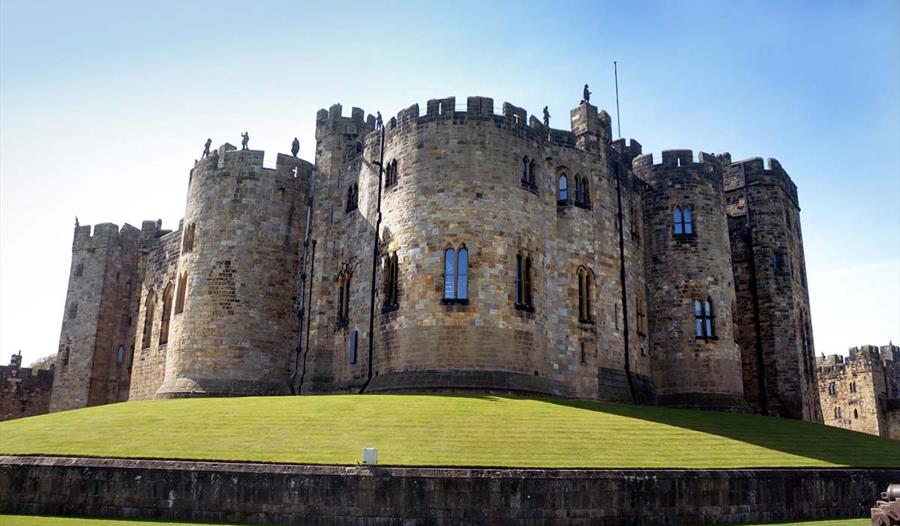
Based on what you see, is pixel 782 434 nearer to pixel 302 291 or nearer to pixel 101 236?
pixel 302 291

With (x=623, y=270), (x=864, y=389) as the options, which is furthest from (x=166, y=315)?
(x=864, y=389)

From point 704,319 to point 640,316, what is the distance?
10.3 ft

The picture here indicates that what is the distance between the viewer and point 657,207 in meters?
37.2

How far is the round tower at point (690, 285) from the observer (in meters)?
34.4

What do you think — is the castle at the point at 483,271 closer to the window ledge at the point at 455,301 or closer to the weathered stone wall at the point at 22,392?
→ the window ledge at the point at 455,301

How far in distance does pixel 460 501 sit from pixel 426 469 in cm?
100

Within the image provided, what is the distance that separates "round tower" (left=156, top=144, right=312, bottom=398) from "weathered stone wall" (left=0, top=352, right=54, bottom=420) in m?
19.8

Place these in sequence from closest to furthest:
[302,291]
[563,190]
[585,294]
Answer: [585,294], [563,190], [302,291]

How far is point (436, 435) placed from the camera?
62.1 ft

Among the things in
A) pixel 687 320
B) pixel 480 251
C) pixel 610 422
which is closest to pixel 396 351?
pixel 480 251

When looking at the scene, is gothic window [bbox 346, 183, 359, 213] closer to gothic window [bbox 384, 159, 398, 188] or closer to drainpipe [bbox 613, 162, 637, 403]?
gothic window [bbox 384, 159, 398, 188]

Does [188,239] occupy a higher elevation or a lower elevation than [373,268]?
higher

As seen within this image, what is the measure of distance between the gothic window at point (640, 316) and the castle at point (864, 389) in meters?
27.7

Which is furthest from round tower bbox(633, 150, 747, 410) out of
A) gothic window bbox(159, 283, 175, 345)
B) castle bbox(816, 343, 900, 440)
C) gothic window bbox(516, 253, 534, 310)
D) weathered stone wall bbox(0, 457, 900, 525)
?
castle bbox(816, 343, 900, 440)
